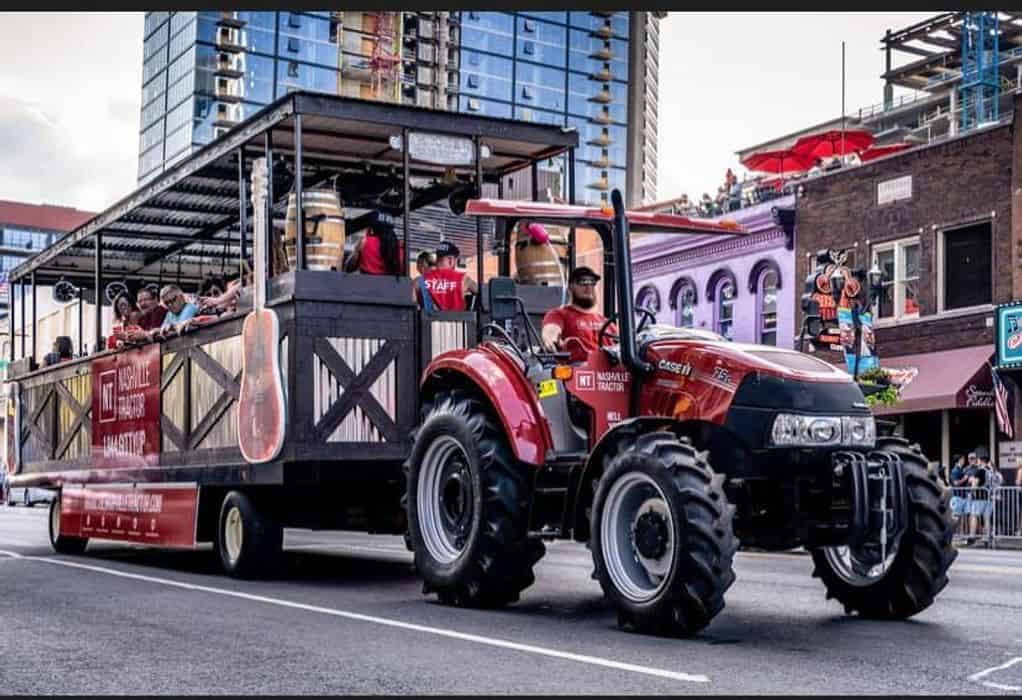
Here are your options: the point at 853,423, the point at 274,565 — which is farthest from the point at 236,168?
the point at 853,423

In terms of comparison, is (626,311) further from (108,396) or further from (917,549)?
(108,396)

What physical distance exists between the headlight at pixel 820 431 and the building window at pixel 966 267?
2164 cm

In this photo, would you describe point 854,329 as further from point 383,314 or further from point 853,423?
point 853,423

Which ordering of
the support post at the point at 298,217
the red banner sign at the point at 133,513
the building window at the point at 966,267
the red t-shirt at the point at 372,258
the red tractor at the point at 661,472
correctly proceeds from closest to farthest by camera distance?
the red tractor at the point at 661,472
the support post at the point at 298,217
the red t-shirt at the point at 372,258
the red banner sign at the point at 133,513
the building window at the point at 966,267

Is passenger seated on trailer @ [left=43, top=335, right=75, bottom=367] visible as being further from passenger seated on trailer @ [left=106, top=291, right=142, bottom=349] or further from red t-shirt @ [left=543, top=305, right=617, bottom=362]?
red t-shirt @ [left=543, top=305, right=617, bottom=362]

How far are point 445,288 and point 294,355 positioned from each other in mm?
1514

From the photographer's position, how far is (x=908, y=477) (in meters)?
8.72

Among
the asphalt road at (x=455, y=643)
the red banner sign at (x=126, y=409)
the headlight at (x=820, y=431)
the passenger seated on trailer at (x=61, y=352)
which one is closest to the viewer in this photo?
the asphalt road at (x=455, y=643)

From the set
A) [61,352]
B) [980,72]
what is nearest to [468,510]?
[61,352]

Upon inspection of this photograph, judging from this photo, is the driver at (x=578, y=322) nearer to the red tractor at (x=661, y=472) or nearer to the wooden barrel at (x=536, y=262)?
the red tractor at (x=661, y=472)

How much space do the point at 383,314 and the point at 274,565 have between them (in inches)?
95.3

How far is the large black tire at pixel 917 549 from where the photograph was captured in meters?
8.62

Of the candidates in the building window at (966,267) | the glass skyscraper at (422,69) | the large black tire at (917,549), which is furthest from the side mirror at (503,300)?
the glass skyscraper at (422,69)

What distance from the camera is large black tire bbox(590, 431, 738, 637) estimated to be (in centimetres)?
766
